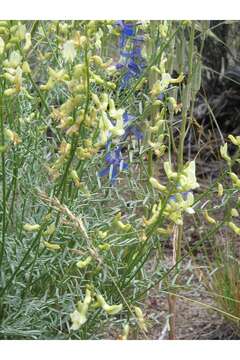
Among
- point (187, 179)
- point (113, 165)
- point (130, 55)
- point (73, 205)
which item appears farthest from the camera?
point (130, 55)

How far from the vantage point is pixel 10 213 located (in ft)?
5.84

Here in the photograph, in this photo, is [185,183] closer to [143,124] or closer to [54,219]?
[54,219]

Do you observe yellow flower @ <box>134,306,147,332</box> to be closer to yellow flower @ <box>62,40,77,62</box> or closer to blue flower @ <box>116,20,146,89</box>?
yellow flower @ <box>62,40,77,62</box>

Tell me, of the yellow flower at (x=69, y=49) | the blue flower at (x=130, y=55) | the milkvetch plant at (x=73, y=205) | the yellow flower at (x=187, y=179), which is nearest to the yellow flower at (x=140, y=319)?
the milkvetch plant at (x=73, y=205)

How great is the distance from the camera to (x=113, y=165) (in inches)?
75.3

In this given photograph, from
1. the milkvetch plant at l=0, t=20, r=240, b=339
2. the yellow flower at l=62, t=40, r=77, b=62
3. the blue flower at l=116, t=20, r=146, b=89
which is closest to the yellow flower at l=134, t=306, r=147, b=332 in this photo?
the milkvetch plant at l=0, t=20, r=240, b=339

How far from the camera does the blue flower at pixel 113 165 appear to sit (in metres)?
1.90

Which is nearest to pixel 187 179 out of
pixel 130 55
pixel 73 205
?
pixel 73 205

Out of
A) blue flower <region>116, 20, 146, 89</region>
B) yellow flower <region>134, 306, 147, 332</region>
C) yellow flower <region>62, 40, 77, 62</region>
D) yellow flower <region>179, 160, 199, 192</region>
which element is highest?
yellow flower <region>62, 40, 77, 62</region>

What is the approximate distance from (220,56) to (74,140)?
101 inches

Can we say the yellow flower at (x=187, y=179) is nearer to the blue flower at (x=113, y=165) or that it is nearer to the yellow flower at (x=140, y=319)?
the yellow flower at (x=140, y=319)

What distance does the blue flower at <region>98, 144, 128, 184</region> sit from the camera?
74.9 inches

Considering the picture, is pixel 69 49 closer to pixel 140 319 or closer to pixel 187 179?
pixel 187 179

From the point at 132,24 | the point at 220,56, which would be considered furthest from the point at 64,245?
the point at 220,56
